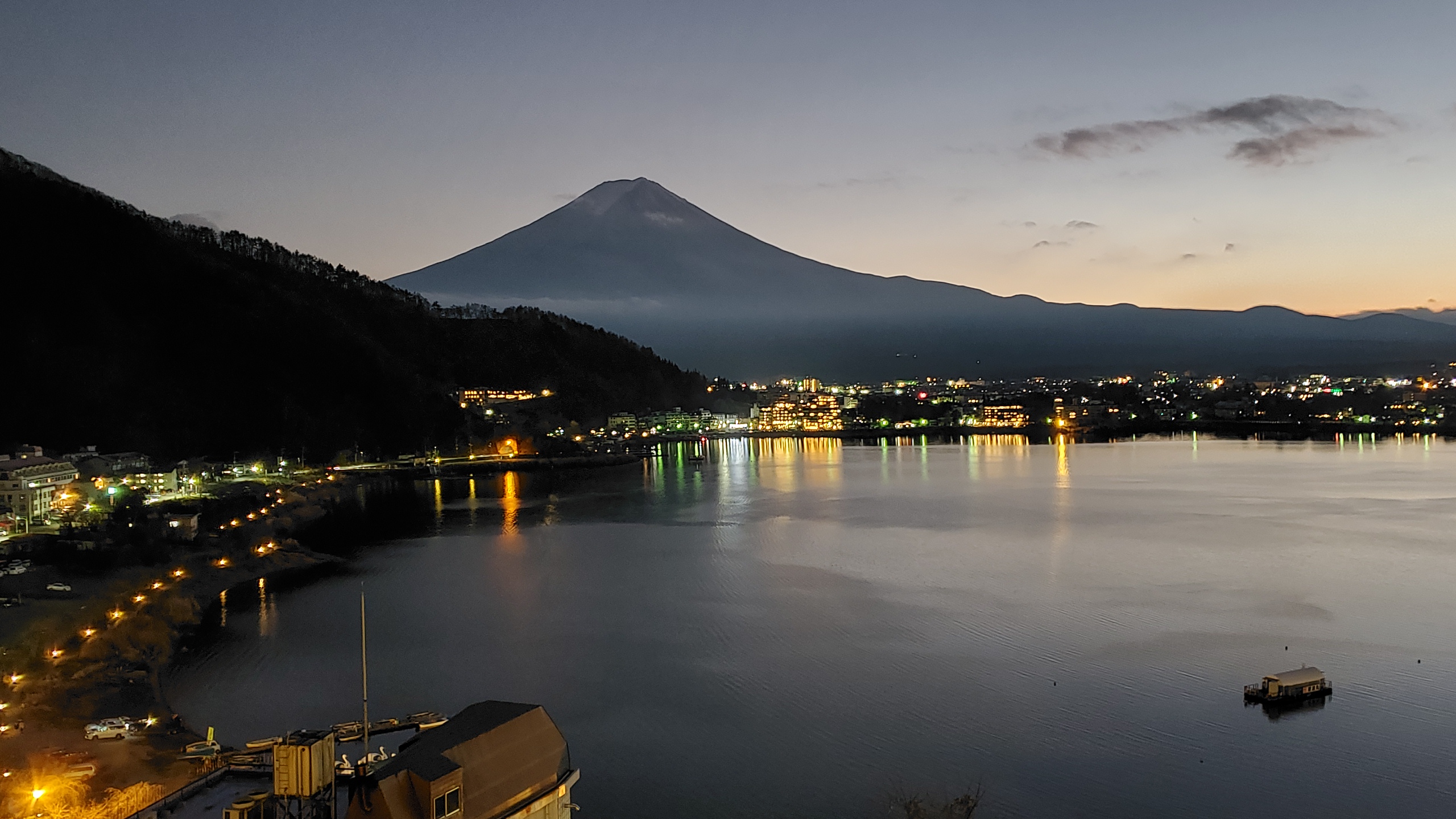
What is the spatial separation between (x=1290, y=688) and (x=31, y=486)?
28.7 feet

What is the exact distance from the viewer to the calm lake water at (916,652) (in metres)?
3.27

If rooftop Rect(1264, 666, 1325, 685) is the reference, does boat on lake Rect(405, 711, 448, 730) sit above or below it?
above

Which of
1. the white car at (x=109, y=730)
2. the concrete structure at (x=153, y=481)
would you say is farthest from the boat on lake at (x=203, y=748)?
the concrete structure at (x=153, y=481)

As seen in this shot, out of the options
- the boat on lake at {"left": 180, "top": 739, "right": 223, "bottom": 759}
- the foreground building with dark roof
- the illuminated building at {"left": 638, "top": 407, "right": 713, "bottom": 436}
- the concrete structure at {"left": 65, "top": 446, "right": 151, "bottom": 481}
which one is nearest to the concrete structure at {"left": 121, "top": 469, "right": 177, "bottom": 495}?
the concrete structure at {"left": 65, "top": 446, "right": 151, "bottom": 481}

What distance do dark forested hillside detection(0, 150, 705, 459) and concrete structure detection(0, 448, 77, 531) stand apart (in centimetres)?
352

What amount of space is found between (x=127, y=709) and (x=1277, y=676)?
447 cm

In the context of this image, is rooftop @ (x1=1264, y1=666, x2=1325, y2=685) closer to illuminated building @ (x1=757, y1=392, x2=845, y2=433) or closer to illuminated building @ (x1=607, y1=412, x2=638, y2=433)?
illuminated building @ (x1=607, y1=412, x2=638, y2=433)

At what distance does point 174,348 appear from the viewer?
14.7 metres

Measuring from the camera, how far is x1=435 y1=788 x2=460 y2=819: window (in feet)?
5.12

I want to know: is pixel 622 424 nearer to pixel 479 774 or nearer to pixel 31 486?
pixel 31 486

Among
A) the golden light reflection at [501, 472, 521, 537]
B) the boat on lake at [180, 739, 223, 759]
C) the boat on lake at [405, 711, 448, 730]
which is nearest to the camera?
the boat on lake at [405, 711, 448, 730]

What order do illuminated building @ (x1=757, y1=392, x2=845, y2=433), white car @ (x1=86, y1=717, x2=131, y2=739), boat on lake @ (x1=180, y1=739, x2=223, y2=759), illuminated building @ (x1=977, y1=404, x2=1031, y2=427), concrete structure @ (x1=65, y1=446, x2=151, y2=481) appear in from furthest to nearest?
1. illuminated building @ (x1=757, y1=392, x2=845, y2=433)
2. illuminated building @ (x1=977, y1=404, x2=1031, y2=427)
3. concrete structure @ (x1=65, y1=446, x2=151, y2=481)
4. white car @ (x1=86, y1=717, x2=131, y2=739)
5. boat on lake @ (x1=180, y1=739, x2=223, y2=759)

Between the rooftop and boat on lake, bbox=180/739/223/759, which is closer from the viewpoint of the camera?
boat on lake, bbox=180/739/223/759

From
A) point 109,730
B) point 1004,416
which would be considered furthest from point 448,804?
point 1004,416
